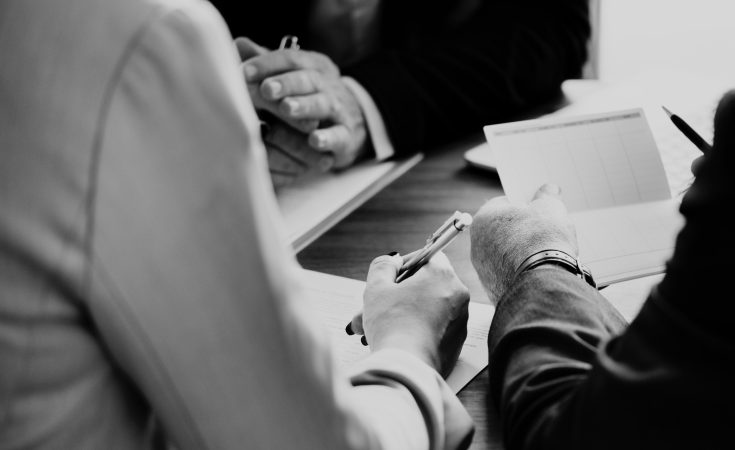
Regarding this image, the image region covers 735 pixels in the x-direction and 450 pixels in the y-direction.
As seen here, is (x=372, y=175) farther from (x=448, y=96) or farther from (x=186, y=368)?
(x=186, y=368)

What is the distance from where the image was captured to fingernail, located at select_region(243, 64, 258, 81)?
3.74 feet

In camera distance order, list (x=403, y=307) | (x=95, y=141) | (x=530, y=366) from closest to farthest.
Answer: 1. (x=95, y=141)
2. (x=530, y=366)
3. (x=403, y=307)

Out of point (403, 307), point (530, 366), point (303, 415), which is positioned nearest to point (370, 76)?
point (403, 307)

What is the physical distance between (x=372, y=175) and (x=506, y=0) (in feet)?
1.92

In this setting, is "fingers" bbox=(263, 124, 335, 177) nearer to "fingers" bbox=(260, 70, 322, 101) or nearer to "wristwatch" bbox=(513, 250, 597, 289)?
"fingers" bbox=(260, 70, 322, 101)

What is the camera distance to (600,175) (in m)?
0.99

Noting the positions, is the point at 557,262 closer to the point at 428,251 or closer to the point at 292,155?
the point at 428,251

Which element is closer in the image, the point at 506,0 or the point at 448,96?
the point at 448,96

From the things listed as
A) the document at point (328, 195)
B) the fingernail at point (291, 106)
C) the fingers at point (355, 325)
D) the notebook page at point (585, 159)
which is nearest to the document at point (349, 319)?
the fingers at point (355, 325)

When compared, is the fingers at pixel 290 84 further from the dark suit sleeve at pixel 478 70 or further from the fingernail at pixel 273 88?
the dark suit sleeve at pixel 478 70

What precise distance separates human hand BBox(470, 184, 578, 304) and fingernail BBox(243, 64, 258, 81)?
0.45 m

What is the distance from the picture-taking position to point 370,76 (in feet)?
4.29

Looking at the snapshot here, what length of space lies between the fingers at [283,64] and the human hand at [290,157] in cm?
9

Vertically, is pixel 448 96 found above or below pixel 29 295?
below
